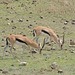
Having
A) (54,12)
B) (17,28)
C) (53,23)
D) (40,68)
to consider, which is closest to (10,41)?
(40,68)

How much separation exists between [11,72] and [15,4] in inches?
499

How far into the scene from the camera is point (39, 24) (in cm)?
1808

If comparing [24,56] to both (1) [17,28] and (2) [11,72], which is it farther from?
(1) [17,28]

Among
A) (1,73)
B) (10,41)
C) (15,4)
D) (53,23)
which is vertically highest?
(15,4)

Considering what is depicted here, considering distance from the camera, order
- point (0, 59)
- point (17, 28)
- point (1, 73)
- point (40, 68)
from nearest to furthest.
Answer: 1. point (1, 73)
2. point (40, 68)
3. point (0, 59)
4. point (17, 28)

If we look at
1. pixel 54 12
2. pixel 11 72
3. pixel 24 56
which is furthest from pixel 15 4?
pixel 11 72

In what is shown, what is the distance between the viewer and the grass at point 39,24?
910 centimetres

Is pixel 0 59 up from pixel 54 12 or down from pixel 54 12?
down

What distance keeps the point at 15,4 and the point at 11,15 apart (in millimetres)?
1814

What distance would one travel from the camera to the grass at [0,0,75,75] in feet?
29.9

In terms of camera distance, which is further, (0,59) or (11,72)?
(0,59)

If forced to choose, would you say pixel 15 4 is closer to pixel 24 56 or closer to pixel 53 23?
pixel 53 23

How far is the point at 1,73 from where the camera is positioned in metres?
8.34

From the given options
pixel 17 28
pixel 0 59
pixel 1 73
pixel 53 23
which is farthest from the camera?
pixel 53 23
